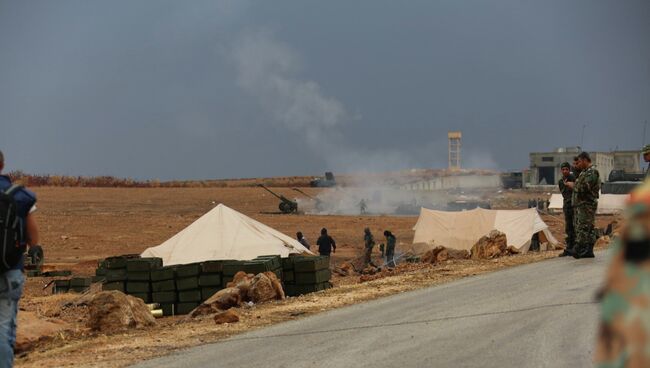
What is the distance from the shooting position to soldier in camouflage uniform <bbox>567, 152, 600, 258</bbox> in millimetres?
16375

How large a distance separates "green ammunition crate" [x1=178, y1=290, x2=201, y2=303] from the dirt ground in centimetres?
80

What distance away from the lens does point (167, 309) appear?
18.9 metres

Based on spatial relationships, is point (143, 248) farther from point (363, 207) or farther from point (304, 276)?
point (363, 207)

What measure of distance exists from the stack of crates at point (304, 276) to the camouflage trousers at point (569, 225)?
5.50m

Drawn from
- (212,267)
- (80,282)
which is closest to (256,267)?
(212,267)

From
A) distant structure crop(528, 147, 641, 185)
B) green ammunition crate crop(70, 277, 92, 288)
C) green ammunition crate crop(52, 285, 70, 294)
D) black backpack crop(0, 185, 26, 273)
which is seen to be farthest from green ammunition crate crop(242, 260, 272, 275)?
distant structure crop(528, 147, 641, 185)

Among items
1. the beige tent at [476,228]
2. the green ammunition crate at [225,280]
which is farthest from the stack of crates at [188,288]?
the beige tent at [476,228]

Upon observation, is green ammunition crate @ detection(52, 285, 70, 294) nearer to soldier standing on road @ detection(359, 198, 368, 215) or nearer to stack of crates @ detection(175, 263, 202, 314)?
stack of crates @ detection(175, 263, 202, 314)

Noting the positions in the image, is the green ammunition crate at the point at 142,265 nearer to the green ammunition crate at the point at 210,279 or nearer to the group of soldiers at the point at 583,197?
the green ammunition crate at the point at 210,279

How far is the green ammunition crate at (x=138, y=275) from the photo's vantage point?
19.3m

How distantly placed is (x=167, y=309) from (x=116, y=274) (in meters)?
1.85

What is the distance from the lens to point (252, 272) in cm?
1766

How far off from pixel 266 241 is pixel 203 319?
36.7 feet

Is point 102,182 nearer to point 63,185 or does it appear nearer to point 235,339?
point 63,185
